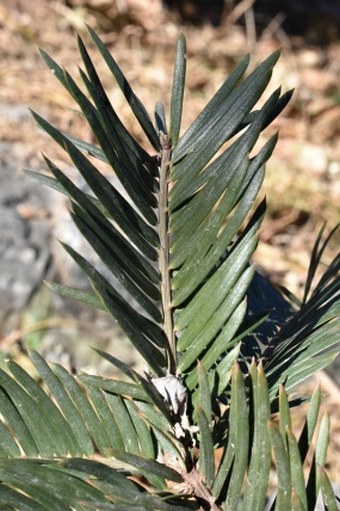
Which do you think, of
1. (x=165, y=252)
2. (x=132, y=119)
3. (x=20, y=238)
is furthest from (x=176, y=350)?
(x=132, y=119)

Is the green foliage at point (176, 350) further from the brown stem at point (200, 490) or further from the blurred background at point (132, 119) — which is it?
the blurred background at point (132, 119)

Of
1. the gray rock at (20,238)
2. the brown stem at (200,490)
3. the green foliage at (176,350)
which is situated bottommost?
the brown stem at (200,490)

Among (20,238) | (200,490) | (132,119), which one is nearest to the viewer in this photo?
(200,490)

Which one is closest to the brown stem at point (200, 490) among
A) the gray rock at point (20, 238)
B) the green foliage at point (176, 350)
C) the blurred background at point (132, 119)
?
the green foliage at point (176, 350)

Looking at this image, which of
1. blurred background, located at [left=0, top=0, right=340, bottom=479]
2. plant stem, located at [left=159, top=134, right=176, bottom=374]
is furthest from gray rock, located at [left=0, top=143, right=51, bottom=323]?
plant stem, located at [left=159, top=134, right=176, bottom=374]

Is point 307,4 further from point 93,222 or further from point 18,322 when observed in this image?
point 93,222

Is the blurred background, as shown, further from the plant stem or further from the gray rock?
the plant stem

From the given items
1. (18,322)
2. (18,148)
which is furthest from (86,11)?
(18,322)

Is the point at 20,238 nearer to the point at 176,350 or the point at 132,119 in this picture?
the point at 132,119
